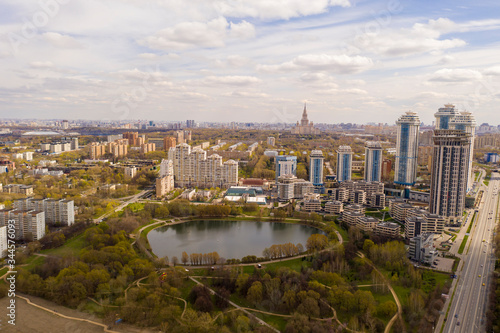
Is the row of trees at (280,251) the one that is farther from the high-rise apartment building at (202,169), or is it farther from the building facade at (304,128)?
the building facade at (304,128)

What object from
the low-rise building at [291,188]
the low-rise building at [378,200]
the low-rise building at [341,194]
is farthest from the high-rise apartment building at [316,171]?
the low-rise building at [378,200]

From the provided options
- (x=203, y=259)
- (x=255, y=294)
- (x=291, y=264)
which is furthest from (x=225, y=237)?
(x=255, y=294)

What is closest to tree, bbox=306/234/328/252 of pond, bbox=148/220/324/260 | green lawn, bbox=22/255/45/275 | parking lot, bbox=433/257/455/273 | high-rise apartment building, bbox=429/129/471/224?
pond, bbox=148/220/324/260

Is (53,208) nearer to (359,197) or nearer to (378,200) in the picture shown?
(359,197)

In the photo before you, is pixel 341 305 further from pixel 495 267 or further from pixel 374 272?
pixel 495 267

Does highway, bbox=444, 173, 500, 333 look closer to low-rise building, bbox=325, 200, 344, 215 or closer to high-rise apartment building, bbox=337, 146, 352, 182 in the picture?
low-rise building, bbox=325, 200, 344, 215
